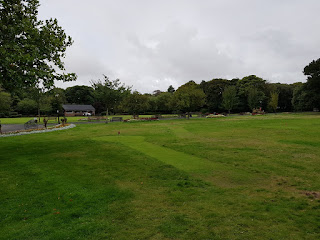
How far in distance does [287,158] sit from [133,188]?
8.25 m

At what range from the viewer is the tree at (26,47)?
36.0ft

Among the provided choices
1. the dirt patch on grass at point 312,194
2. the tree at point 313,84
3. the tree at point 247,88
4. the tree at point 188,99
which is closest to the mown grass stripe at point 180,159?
the dirt patch on grass at point 312,194

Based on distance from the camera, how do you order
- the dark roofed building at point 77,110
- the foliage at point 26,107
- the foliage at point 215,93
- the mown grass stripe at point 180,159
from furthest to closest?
1. the dark roofed building at point 77,110
2. the foliage at point 215,93
3. the foliage at point 26,107
4. the mown grass stripe at point 180,159

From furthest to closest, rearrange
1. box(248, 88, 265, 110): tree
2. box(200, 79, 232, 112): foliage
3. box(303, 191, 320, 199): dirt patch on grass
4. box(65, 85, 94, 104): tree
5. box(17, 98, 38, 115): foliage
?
box(65, 85, 94, 104): tree < box(200, 79, 232, 112): foliage < box(17, 98, 38, 115): foliage < box(248, 88, 265, 110): tree < box(303, 191, 320, 199): dirt patch on grass

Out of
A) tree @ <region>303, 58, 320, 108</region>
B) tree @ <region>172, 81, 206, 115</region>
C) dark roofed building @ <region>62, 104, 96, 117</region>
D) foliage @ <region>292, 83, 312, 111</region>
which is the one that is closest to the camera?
tree @ <region>172, 81, 206, 115</region>

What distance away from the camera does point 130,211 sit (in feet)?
18.4

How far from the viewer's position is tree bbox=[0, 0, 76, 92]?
36.0 feet

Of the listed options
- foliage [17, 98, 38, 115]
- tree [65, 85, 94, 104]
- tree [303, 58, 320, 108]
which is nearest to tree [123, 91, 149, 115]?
foliage [17, 98, 38, 115]

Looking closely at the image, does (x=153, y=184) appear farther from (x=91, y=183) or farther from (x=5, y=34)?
(x=5, y=34)

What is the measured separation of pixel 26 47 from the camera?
38.0ft

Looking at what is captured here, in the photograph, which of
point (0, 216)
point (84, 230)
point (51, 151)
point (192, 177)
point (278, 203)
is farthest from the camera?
point (51, 151)

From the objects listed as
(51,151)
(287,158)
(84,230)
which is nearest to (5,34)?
(51,151)

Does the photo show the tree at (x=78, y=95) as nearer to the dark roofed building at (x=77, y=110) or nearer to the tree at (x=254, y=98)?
the dark roofed building at (x=77, y=110)

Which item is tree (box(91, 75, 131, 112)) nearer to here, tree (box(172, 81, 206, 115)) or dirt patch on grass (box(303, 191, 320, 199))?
tree (box(172, 81, 206, 115))
